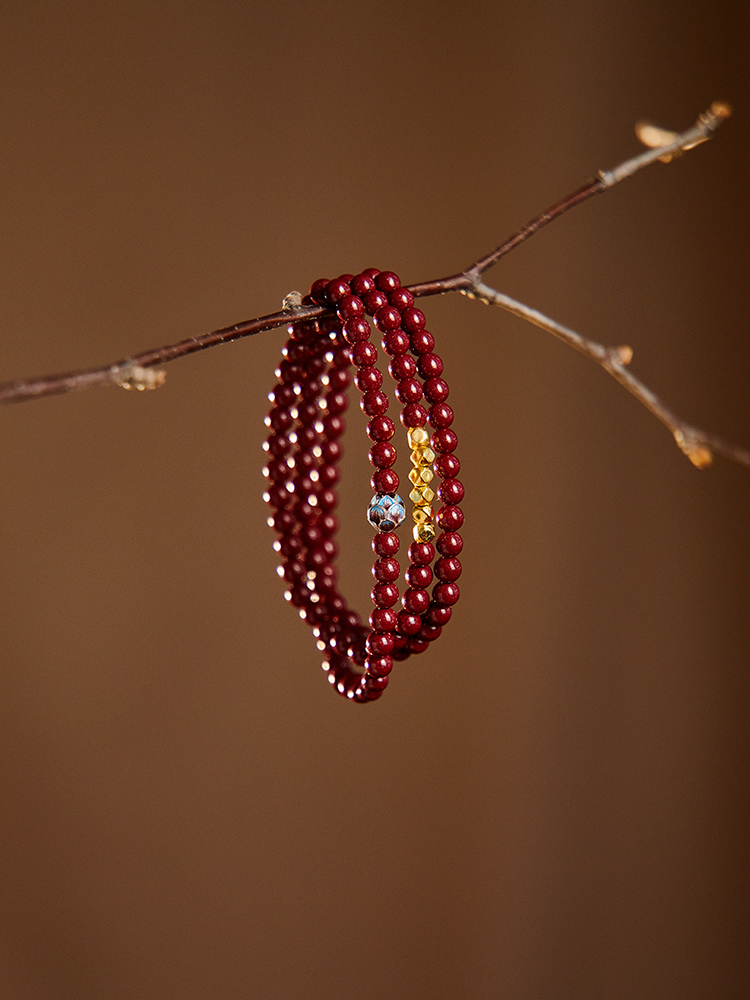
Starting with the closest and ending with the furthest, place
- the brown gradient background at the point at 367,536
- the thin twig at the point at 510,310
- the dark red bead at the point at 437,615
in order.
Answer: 1. the thin twig at the point at 510,310
2. the dark red bead at the point at 437,615
3. the brown gradient background at the point at 367,536

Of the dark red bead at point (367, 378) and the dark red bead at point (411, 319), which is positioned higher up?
the dark red bead at point (411, 319)

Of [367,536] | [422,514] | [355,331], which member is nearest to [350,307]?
[355,331]

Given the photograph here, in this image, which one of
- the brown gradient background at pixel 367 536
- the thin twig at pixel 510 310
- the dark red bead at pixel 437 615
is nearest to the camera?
the thin twig at pixel 510 310

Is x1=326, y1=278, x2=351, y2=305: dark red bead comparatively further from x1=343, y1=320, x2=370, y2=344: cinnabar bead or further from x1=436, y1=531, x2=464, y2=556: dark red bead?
x1=436, y1=531, x2=464, y2=556: dark red bead

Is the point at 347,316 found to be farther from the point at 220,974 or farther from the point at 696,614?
the point at 220,974

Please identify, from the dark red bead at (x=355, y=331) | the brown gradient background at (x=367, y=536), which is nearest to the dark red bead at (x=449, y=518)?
the dark red bead at (x=355, y=331)

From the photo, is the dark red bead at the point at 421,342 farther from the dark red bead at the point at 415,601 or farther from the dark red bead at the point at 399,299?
the dark red bead at the point at 415,601
